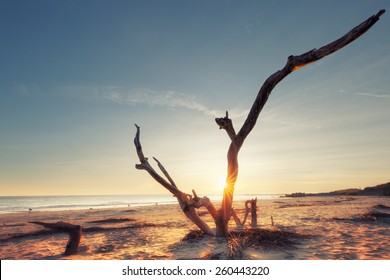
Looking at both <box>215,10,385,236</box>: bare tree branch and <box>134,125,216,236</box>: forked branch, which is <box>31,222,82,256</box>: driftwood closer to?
<box>134,125,216,236</box>: forked branch

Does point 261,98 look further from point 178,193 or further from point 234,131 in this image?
point 178,193

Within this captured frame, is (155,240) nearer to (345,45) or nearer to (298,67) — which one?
(298,67)

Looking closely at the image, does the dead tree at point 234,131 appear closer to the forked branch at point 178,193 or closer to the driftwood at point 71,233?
the forked branch at point 178,193

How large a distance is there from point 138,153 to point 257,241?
17.0 ft

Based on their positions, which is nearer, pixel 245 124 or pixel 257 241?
pixel 245 124

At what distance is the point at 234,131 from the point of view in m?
8.02

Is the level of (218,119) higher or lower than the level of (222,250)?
higher

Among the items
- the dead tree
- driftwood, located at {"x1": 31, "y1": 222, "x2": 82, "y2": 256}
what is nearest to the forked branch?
the dead tree

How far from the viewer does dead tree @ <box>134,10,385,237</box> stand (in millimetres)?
5840

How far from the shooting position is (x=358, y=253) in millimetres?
7207

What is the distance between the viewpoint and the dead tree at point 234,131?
584cm

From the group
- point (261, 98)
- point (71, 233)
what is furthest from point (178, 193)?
point (261, 98)

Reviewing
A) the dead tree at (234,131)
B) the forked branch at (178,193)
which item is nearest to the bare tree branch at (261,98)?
the dead tree at (234,131)
